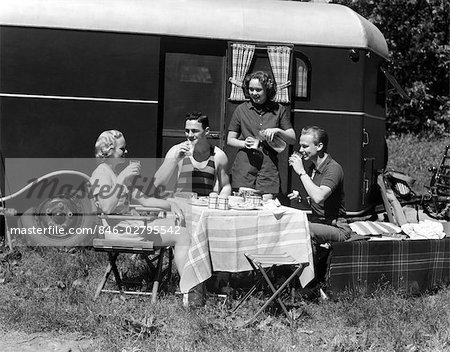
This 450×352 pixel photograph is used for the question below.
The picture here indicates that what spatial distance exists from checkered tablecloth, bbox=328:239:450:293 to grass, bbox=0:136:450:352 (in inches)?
3.7

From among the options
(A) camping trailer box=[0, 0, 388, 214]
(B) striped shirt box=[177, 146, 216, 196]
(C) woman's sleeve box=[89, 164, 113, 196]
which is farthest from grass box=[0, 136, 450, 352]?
(A) camping trailer box=[0, 0, 388, 214]

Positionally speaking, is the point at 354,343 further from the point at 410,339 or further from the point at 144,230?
the point at 144,230

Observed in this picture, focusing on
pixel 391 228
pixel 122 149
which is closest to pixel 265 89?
pixel 122 149

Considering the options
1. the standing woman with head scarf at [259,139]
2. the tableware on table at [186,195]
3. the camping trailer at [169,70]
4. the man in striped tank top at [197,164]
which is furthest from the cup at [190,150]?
the camping trailer at [169,70]

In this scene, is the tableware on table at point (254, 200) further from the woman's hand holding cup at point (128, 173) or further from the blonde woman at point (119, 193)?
the woman's hand holding cup at point (128, 173)

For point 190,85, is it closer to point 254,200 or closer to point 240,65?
point 240,65

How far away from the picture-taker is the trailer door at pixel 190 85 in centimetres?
708

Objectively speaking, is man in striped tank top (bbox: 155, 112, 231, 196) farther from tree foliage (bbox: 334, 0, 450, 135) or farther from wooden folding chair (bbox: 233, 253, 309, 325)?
tree foliage (bbox: 334, 0, 450, 135)

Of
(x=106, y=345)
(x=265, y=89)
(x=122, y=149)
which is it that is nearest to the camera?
(x=106, y=345)

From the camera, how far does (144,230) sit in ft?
16.4

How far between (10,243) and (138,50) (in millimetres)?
2233

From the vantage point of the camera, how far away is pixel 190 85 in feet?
24.0

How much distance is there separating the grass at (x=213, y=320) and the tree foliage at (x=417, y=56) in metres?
11.2

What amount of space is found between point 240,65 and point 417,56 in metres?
10.1
